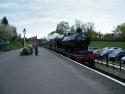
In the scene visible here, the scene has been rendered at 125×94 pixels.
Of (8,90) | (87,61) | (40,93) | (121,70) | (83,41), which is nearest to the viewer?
(40,93)

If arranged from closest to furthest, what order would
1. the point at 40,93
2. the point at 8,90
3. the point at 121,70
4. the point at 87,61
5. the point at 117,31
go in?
the point at 40,93 < the point at 8,90 < the point at 121,70 < the point at 87,61 < the point at 117,31

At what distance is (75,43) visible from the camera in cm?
2981

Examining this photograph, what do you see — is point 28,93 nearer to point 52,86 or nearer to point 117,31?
point 52,86

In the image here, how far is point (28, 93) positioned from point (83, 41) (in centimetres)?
1954

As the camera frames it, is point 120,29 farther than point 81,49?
Yes

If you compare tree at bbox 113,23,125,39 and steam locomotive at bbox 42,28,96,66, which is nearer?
steam locomotive at bbox 42,28,96,66

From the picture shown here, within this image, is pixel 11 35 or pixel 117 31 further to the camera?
pixel 117 31

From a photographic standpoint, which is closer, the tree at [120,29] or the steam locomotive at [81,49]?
the steam locomotive at [81,49]

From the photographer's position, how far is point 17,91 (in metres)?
11.0

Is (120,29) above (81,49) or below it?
above

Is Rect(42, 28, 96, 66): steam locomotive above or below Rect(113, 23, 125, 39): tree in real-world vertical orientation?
below

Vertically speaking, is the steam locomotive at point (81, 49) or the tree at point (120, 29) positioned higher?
the tree at point (120, 29)

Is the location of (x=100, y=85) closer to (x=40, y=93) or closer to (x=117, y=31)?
(x=40, y=93)

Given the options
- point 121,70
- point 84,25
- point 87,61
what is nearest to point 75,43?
point 87,61
